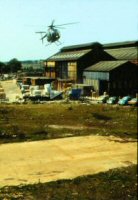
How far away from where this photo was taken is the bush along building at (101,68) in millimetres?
50969

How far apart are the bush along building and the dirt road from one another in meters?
29.0

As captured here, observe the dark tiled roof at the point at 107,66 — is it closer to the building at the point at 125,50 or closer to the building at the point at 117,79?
the building at the point at 117,79

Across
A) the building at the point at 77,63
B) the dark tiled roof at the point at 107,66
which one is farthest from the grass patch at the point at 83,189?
the building at the point at 77,63

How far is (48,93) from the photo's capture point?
48188 millimetres

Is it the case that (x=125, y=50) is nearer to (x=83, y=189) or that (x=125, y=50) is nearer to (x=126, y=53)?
(x=126, y=53)

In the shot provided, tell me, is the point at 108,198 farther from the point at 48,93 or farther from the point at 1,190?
the point at 48,93

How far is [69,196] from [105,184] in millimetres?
1964

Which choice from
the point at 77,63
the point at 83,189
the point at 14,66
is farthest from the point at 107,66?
the point at 14,66

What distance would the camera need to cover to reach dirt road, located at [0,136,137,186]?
15.8 meters

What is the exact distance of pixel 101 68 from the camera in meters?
53.9

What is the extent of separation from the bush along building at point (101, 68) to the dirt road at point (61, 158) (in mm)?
28953

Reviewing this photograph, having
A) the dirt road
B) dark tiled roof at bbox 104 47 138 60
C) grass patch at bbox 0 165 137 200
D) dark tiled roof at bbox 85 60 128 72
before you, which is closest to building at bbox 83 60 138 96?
dark tiled roof at bbox 85 60 128 72

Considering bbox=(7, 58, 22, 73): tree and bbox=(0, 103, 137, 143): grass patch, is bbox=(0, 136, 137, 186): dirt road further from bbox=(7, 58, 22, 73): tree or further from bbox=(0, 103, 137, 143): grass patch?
bbox=(7, 58, 22, 73): tree

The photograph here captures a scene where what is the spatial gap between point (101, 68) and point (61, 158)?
3691 centimetres
